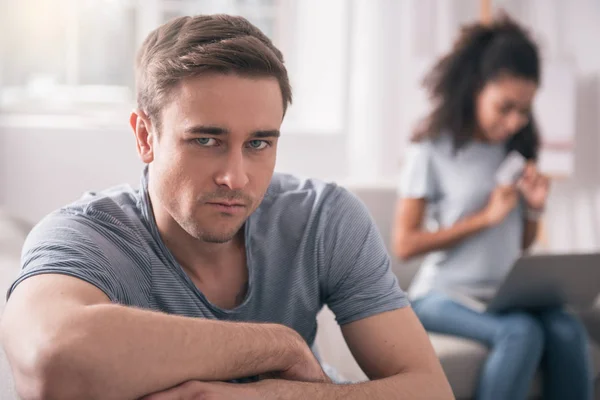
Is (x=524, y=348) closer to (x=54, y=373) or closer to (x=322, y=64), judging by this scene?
(x=54, y=373)

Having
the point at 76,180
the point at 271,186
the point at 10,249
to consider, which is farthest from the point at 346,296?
the point at 76,180

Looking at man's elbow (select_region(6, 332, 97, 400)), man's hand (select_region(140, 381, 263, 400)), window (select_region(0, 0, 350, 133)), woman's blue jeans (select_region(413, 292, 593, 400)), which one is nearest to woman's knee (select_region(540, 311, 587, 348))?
woman's blue jeans (select_region(413, 292, 593, 400))

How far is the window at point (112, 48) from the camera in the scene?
3570mm

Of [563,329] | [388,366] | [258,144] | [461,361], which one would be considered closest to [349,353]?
[388,366]

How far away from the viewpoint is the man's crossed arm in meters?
0.84

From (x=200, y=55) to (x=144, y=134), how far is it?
198mm

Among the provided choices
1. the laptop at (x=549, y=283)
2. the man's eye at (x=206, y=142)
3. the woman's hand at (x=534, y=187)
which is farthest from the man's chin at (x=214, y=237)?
the woman's hand at (x=534, y=187)

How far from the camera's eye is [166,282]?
1.19 m

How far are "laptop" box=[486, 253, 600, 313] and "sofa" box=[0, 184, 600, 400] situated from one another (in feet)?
0.52

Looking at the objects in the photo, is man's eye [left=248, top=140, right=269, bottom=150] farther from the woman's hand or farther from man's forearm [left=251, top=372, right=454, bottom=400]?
the woman's hand

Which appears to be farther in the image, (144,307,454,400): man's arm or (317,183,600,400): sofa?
(317,183,600,400): sofa

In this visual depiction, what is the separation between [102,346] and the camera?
2.77 ft

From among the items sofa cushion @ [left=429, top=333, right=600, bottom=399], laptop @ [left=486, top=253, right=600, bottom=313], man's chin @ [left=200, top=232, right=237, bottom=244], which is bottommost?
sofa cushion @ [left=429, top=333, right=600, bottom=399]

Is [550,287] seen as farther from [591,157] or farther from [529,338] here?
[591,157]
